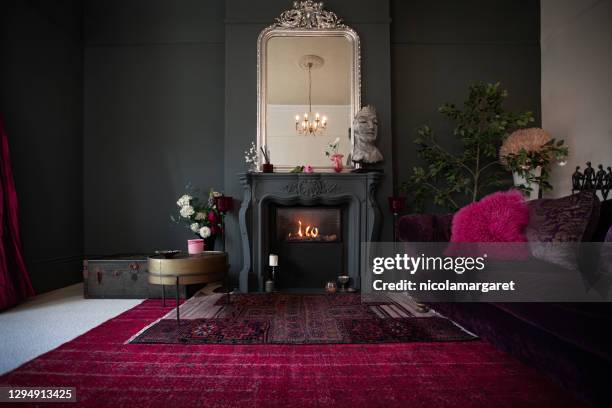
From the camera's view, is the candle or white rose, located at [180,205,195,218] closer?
the candle

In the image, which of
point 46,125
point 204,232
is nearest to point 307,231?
point 204,232

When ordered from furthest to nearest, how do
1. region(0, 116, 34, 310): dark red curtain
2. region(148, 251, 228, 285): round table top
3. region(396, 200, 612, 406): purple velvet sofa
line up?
region(0, 116, 34, 310): dark red curtain, region(148, 251, 228, 285): round table top, region(396, 200, 612, 406): purple velvet sofa

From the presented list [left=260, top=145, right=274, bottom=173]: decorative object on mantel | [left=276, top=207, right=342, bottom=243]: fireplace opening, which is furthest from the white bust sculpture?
[left=260, top=145, right=274, bottom=173]: decorative object on mantel

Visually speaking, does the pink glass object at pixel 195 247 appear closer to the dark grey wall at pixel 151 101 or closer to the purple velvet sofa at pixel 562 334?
the dark grey wall at pixel 151 101

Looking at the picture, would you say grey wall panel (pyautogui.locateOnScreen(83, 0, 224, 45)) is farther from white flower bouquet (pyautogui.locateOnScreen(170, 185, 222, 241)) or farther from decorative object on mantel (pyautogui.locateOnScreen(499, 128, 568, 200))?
decorative object on mantel (pyautogui.locateOnScreen(499, 128, 568, 200))

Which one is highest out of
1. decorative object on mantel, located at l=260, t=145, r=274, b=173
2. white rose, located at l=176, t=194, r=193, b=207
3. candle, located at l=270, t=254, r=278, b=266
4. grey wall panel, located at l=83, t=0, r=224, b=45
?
grey wall panel, located at l=83, t=0, r=224, b=45

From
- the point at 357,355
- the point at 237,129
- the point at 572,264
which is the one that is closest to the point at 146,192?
the point at 237,129

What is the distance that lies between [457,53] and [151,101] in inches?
146

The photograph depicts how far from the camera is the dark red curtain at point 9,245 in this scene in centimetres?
273

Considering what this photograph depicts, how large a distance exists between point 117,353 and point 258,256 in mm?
1700

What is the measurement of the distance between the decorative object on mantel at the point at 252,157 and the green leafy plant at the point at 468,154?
1634 mm

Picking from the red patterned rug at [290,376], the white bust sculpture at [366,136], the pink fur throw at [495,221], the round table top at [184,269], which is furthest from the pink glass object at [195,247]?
the pink fur throw at [495,221]

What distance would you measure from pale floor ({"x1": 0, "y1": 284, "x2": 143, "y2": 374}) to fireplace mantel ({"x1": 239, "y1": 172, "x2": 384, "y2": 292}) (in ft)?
3.68

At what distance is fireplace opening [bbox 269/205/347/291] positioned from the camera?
142 inches
